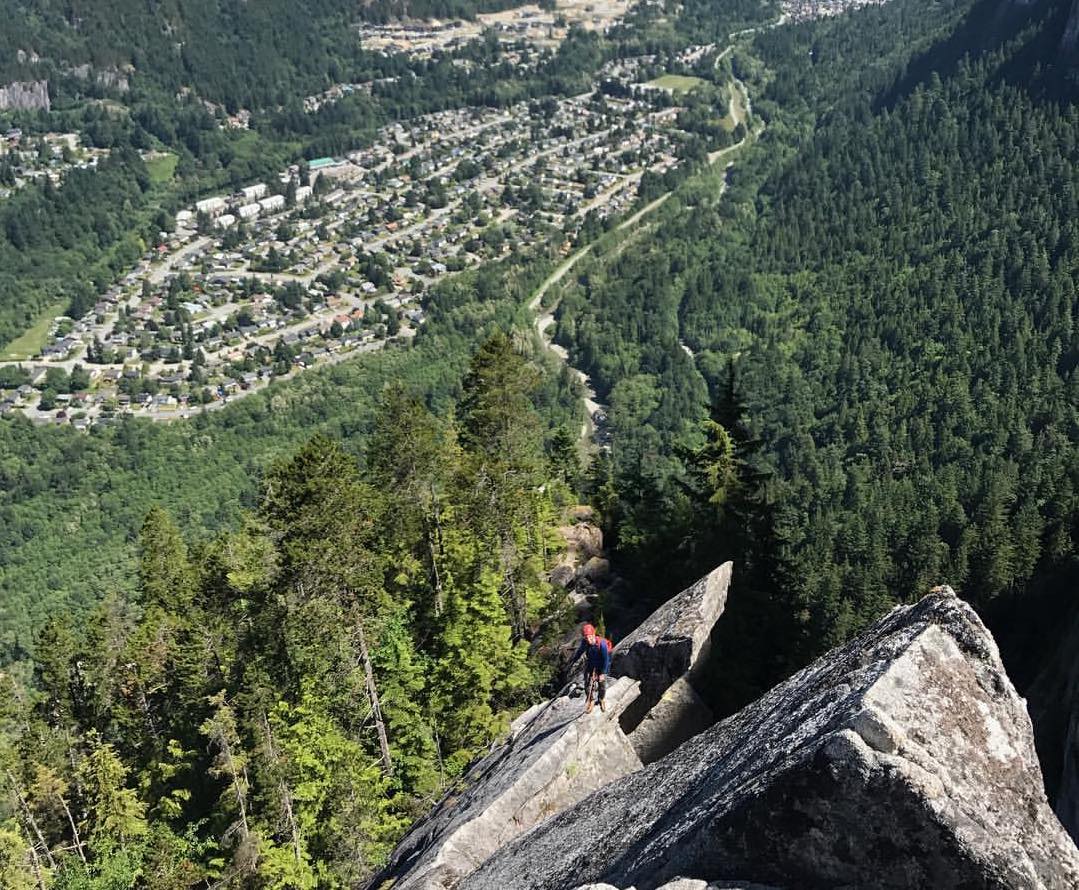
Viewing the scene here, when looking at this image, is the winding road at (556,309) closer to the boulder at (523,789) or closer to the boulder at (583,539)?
the boulder at (583,539)

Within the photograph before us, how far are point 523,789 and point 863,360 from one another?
391ft

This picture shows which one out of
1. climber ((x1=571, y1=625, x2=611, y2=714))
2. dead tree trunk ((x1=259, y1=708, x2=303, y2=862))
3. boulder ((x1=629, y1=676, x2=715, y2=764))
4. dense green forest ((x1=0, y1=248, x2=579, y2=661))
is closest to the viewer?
climber ((x1=571, y1=625, x2=611, y2=714))

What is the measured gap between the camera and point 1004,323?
119688mm

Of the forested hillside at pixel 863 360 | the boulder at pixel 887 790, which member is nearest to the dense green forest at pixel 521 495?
the forested hillside at pixel 863 360

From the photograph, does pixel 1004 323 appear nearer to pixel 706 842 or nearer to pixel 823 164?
pixel 823 164

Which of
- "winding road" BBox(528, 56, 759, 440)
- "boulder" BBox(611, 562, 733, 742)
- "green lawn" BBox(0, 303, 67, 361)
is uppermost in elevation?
"boulder" BBox(611, 562, 733, 742)

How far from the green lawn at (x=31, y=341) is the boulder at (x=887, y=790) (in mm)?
166334

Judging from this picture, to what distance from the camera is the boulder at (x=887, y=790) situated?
879 cm

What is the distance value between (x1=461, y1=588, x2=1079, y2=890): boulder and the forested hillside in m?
13.3

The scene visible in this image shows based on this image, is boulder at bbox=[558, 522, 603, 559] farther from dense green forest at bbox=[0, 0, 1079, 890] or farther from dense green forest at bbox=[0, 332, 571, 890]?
dense green forest at bbox=[0, 332, 571, 890]

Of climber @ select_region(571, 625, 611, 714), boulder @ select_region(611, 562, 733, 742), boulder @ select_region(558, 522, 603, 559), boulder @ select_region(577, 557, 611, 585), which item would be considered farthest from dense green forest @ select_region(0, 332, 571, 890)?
climber @ select_region(571, 625, 611, 714)

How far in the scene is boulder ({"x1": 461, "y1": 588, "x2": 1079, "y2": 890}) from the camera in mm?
8789

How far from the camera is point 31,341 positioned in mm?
159875

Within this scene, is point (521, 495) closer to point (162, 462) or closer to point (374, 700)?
point (374, 700)
